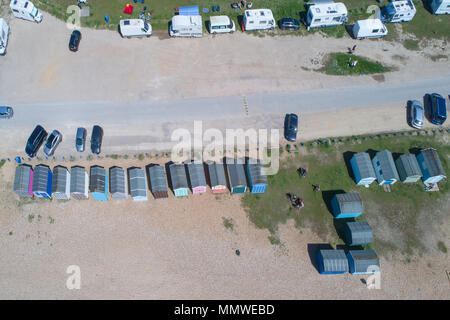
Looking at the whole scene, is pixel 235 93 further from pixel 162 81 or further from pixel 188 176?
pixel 188 176

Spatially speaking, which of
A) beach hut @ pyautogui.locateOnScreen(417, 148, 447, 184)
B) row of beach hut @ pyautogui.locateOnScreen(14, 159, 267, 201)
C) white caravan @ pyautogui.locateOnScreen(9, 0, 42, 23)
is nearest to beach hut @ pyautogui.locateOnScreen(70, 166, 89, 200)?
row of beach hut @ pyautogui.locateOnScreen(14, 159, 267, 201)

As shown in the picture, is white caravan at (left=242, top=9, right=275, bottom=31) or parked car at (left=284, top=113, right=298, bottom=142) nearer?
parked car at (left=284, top=113, right=298, bottom=142)

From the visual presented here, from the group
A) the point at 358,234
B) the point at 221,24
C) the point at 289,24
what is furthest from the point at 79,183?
the point at 289,24

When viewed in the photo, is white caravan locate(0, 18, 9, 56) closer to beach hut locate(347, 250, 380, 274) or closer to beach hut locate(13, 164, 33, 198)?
beach hut locate(13, 164, 33, 198)

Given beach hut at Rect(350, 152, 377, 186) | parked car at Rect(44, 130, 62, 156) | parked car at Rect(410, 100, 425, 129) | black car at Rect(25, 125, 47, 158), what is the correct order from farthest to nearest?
parked car at Rect(410, 100, 425, 129) → parked car at Rect(44, 130, 62, 156) → black car at Rect(25, 125, 47, 158) → beach hut at Rect(350, 152, 377, 186)

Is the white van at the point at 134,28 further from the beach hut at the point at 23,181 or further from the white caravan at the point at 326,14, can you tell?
the white caravan at the point at 326,14

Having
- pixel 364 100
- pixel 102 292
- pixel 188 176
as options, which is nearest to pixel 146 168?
pixel 188 176

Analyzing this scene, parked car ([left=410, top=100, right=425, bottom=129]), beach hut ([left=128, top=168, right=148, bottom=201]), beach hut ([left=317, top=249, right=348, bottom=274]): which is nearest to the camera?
beach hut ([left=317, top=249, right=348, bottom=274])
